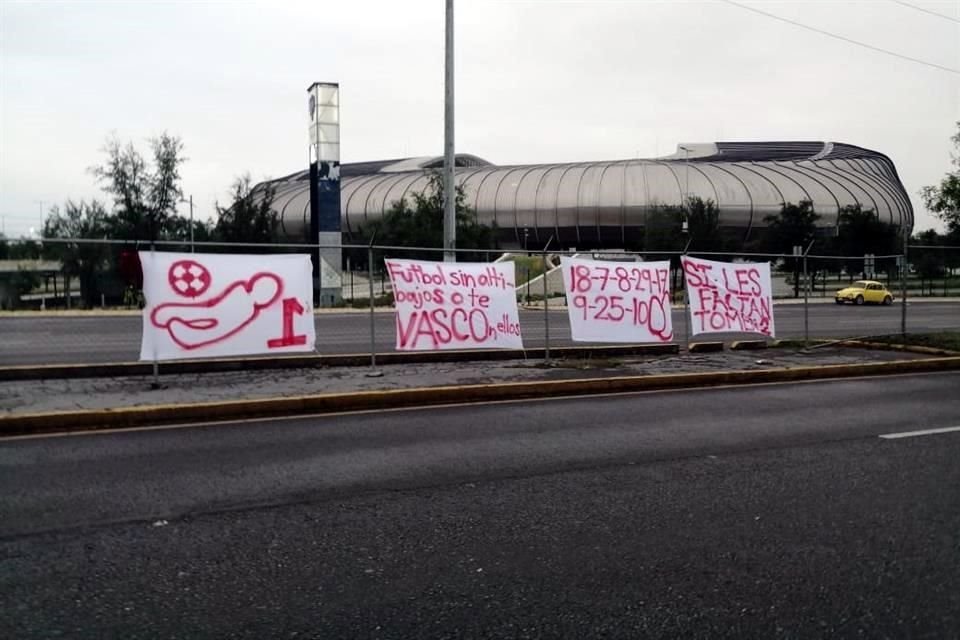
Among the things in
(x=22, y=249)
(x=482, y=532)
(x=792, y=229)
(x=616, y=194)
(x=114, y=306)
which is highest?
(x=616, y=194)

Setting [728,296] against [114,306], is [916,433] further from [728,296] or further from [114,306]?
[114,306]

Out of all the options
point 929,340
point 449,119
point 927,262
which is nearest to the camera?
point 929,340

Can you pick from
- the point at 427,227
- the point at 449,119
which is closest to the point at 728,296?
the point at 449,119

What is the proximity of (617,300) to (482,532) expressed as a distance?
8126 mm

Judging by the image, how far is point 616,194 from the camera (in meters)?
83.6

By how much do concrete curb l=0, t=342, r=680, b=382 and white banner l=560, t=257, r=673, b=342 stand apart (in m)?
0.78

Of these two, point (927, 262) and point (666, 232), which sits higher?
point (666, 232)

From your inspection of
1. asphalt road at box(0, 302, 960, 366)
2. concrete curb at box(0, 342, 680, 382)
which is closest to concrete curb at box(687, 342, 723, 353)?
concrete curb at box(0, 342, 680, 382)

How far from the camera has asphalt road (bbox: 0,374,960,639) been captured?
11.7ft

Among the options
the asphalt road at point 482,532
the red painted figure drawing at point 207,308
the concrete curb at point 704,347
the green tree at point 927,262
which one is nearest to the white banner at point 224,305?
the red painted figure drawing at point 207,308

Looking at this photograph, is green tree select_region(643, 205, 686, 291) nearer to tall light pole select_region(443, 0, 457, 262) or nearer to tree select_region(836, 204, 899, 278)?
tree select_region(836, 204, 899, 278)

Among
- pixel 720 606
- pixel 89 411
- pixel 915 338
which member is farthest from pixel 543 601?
pixel 915 338

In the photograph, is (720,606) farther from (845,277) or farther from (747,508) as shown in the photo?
(845,277)

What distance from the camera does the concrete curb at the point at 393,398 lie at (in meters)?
7.70
